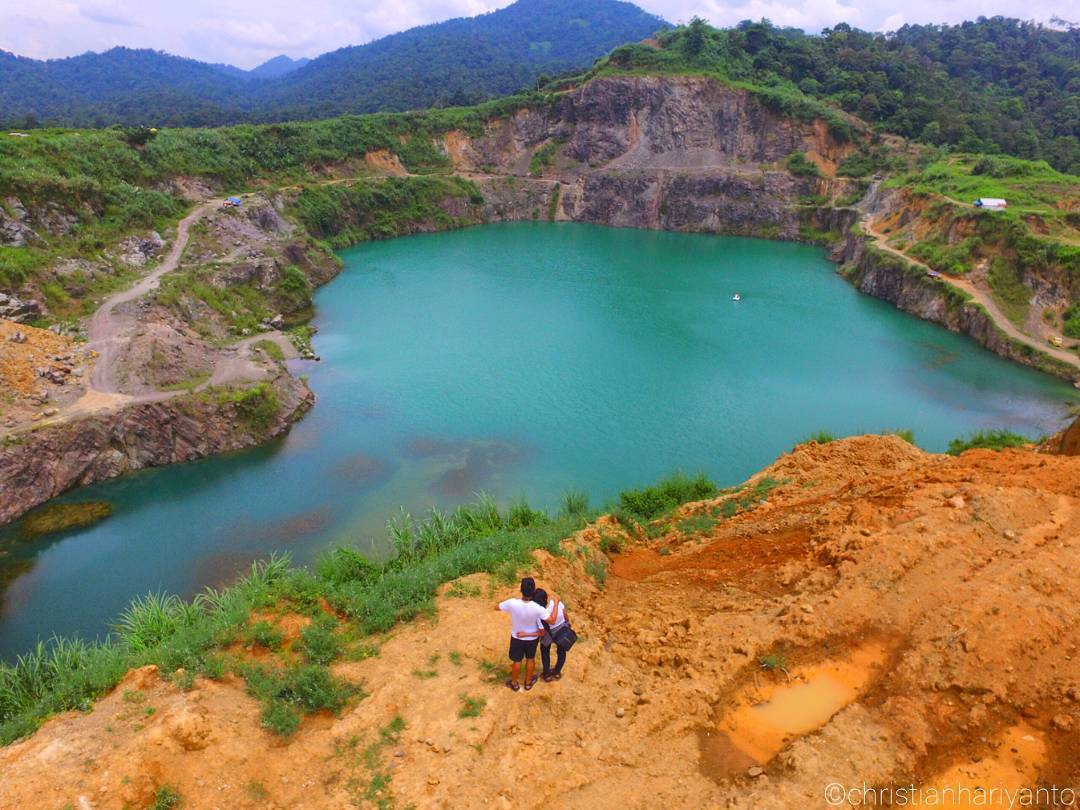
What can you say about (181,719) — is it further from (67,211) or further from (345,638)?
(67,211)

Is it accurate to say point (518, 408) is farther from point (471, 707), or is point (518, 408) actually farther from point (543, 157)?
point (543, 157)

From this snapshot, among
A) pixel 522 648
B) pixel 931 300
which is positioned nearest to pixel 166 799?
pixel 522 648

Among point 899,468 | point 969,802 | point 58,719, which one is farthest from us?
point 899,468

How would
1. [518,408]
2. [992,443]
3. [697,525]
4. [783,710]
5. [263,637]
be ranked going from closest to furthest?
1. [783,710]
2. [263,637]
3. [697,525]
4. [992,443]
5. [518,408]

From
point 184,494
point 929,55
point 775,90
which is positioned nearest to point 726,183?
point 775,90

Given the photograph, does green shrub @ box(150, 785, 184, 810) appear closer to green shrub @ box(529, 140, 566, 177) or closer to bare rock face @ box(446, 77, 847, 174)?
bare rock face @ box(446, 77, 847, 174)

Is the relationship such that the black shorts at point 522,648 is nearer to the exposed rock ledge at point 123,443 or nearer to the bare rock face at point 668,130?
the exposed rock ledge at point 123,443

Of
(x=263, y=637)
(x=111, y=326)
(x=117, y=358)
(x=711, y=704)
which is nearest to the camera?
(x=711, y=704)
